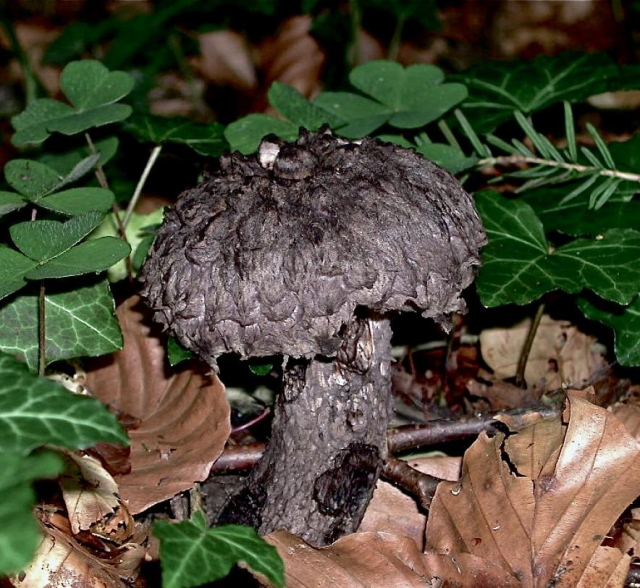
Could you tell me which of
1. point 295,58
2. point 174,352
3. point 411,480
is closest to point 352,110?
point 174,352

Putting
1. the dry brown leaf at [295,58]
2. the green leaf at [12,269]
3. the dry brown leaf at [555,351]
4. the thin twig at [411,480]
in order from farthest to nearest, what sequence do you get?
the dry brown leaf at [295,58], the dry brown leaf at [555,351], the thin twig at [411,480], the green leaf at [12,269]

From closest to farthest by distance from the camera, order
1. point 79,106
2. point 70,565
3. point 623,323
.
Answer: point 70,565
point 623,323
point 79,106

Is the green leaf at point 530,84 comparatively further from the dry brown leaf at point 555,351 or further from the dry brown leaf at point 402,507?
the dry brown leaf at point 402,507

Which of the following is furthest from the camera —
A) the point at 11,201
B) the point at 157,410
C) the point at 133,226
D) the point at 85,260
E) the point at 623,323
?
the point at 133,226

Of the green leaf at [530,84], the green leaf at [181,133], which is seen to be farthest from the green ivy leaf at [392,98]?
the green leaf at [181,133]

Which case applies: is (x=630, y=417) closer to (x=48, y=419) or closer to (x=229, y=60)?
(x=48, y=419)

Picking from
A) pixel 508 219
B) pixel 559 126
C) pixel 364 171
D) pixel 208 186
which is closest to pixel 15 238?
pixel 208 186

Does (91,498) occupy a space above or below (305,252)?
below

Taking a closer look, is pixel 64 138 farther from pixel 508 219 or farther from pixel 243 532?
pixel 243 532
